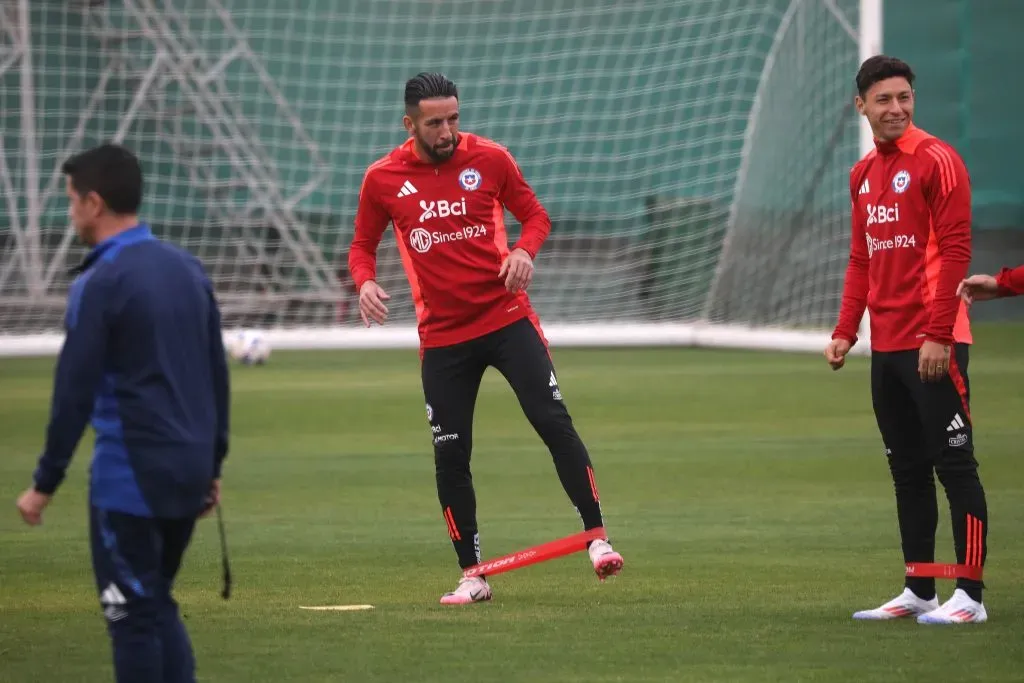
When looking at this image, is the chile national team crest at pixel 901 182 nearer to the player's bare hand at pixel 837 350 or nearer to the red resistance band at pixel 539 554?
the player's bare hand at pixel 837 350

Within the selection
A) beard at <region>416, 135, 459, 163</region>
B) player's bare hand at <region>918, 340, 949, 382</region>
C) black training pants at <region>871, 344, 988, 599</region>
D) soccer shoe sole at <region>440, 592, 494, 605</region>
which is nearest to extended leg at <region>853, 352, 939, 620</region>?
black training pants at <region>871, 344, 988, 599</region>

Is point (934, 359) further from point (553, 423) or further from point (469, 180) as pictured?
point (469, 180)

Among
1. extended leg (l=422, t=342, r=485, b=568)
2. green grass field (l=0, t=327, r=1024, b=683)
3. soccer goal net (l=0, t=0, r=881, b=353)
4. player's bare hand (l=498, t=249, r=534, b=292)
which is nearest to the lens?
green grass field (l=0, t=327, r=1024, b=683)

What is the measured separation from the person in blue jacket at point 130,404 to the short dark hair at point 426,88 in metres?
2.26

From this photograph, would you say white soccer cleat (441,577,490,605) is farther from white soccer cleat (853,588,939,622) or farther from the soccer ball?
the soccer ball

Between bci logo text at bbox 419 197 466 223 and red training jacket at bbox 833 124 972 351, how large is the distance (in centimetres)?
145

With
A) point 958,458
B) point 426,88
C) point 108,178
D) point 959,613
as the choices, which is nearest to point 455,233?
point 426,88

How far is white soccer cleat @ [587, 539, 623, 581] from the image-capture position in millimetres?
6211

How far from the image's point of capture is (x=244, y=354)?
17.8 meters

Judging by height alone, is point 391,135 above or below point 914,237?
below

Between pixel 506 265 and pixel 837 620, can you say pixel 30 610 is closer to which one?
pixel 506 265

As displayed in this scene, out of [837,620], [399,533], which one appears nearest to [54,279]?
[399,533]

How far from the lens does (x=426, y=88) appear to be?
631cm

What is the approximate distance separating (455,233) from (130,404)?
2.61 m
